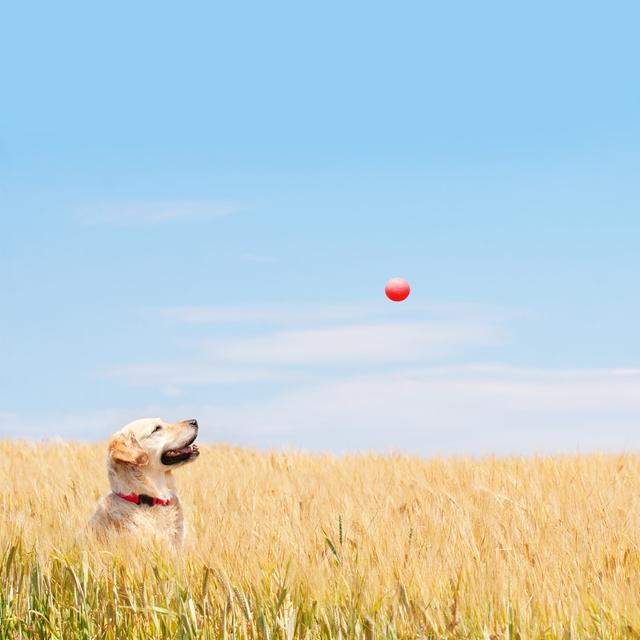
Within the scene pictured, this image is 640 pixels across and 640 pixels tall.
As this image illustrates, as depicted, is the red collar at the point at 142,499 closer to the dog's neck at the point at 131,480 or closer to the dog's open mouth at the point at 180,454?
the dog's neck at the point at 131,480

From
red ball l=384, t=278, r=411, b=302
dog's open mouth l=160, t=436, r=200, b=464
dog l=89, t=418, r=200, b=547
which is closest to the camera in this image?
dog l=89, t=418, r=200, b=547

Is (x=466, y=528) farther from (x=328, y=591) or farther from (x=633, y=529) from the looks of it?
(x=328, y=591)

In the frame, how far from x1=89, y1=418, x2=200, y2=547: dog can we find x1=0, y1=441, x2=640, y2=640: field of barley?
0.22 m

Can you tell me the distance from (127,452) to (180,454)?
1.32 ft

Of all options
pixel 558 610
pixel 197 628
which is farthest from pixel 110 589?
pixel 558 610

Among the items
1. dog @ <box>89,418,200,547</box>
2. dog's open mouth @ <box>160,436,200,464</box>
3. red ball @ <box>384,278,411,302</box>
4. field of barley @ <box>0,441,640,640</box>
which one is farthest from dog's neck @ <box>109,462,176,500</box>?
red ball @ <box>384,278,411,302</box>

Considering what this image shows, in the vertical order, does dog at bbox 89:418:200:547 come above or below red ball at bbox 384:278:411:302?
below

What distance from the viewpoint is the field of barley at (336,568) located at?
3.80m

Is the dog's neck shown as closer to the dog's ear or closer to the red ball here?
the dog's ear

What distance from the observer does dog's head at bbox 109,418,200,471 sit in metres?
5.93

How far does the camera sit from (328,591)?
4020mm

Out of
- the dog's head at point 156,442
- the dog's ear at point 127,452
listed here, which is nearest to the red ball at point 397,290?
the dog's head at point 156,442

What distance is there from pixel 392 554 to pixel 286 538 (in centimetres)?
67

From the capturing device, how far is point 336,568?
4.30 m
